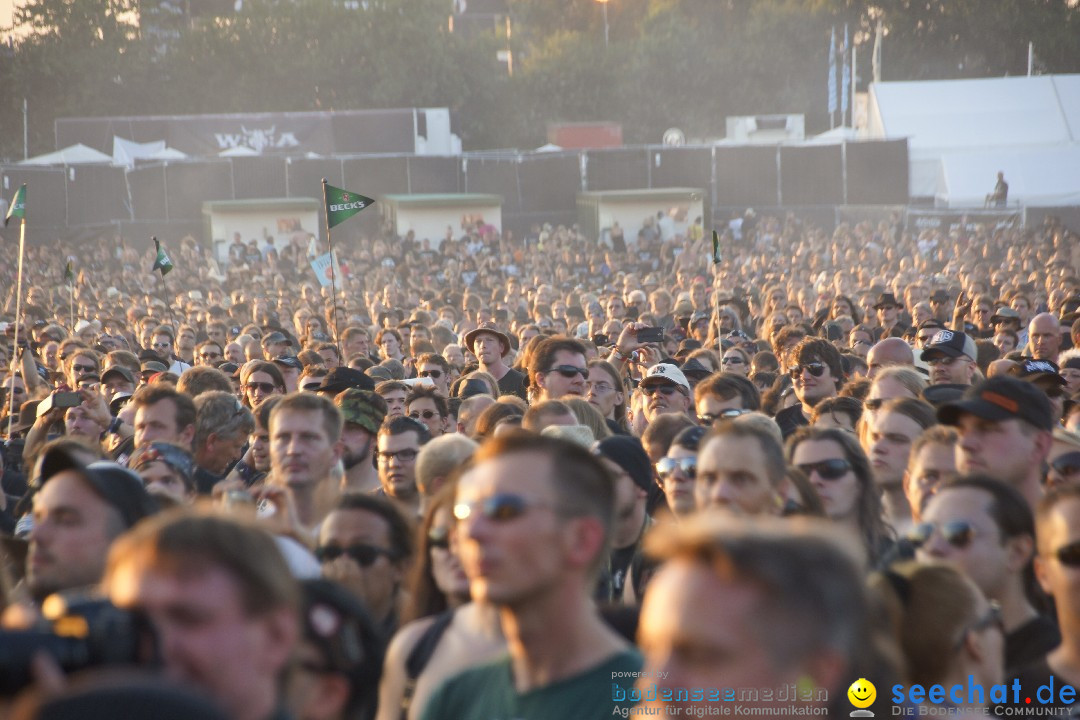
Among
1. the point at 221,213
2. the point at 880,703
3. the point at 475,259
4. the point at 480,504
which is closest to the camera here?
the point at 880,703

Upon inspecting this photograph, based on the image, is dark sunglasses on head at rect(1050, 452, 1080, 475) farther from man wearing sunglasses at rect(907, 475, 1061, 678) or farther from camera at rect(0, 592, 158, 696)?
camera at rect(0, 592, 158, 696)

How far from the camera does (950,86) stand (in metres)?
47.2

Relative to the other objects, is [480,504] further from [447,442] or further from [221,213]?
[221,213]

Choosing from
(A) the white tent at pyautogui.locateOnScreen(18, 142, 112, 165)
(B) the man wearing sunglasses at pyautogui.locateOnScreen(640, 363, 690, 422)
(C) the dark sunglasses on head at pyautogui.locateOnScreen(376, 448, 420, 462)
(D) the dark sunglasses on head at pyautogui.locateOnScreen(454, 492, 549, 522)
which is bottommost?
(C) the dark sunglasses on head at pyautogui.locateOnScreen(376, 448, 420, 462)

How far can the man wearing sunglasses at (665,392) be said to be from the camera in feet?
30.5

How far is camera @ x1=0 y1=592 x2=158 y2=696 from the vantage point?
2039 millimetres

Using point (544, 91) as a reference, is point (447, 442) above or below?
below

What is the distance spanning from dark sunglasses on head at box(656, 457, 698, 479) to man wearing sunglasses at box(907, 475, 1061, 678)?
151 centimetres

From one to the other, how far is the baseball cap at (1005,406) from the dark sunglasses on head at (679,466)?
106cm

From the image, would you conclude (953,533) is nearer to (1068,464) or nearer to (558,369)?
(1068,464)

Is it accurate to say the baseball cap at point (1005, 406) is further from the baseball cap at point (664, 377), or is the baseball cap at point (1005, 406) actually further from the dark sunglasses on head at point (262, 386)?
the dark sunglasses on head at point (262, 386)

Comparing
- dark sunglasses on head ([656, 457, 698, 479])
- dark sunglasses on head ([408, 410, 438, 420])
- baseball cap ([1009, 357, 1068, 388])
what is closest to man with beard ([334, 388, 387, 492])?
dark sunglasses on head ([408, 410, 438, 420])

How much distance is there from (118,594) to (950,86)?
47.9 metres

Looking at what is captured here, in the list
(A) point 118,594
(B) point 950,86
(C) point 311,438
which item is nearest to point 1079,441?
(C) point 311,438
